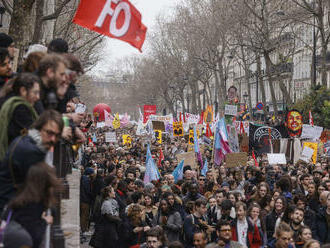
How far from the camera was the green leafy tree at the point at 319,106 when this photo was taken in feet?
97.9

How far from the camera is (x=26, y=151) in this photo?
13.7ft

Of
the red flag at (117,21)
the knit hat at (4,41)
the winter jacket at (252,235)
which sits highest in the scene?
the red flag at (117,21)

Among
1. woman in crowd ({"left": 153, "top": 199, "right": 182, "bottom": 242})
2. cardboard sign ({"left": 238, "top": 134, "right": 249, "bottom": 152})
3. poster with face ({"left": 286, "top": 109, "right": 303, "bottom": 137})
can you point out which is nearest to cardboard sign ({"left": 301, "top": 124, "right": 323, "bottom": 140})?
poster with face ({"left": 286, "top": 109, "right": 303, "bottom": 137})

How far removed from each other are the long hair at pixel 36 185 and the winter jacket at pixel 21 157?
0.09 m

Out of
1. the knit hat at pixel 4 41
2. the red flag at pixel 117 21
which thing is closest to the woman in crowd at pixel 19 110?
the knit hat at pixel 4 41

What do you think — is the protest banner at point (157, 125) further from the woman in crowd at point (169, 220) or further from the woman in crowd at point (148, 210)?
the woman in crowd at point (169, 220)

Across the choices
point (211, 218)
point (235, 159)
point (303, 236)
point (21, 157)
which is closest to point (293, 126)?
point (235, 159)

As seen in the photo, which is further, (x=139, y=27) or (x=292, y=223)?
(x=292, y=223)

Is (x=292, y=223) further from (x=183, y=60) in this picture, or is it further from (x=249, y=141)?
(x=183, y=60)

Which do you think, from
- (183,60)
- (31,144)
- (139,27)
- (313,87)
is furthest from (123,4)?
(183,60)

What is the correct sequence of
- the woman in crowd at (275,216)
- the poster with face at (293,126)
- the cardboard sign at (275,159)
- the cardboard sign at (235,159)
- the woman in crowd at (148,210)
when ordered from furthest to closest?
the poster with face at (293,126), the cardboard sign at (275,159), the cardboard sign at (235,159), the woman in crowd at (148,210), the woman in crowd at (275,216)

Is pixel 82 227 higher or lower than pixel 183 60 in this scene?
lower

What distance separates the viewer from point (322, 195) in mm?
10461

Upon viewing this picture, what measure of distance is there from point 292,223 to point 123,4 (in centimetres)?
372
